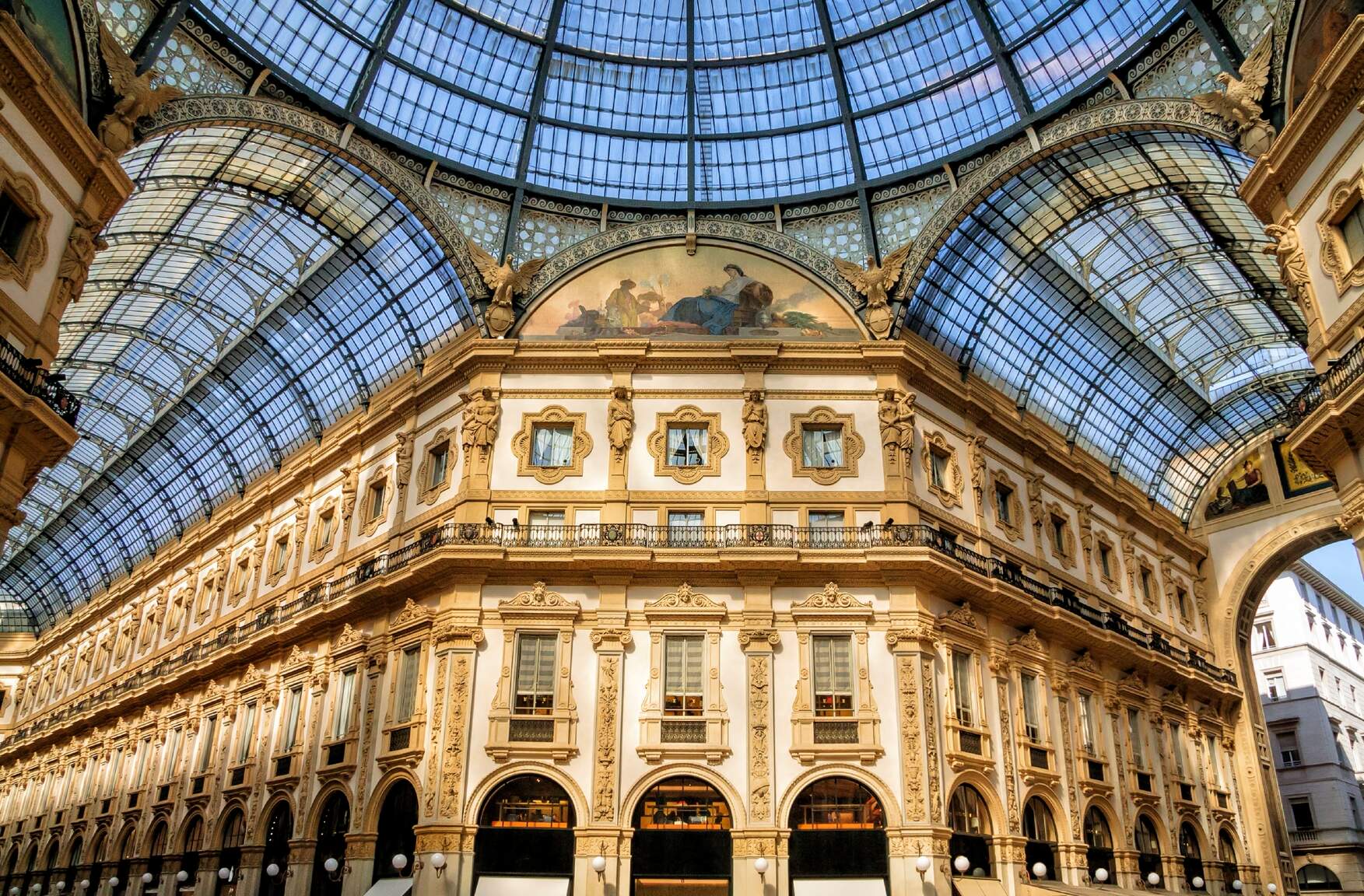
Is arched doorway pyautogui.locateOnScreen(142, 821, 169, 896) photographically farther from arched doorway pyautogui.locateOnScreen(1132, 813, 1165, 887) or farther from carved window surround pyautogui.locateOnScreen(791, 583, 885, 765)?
arched doorway pyautogui.locateOnScreen(1132, 813, 1165, 887)

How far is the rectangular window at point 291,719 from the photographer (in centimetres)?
4091

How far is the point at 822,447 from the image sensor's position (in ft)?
124

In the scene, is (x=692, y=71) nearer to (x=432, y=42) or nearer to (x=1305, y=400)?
(x=432, y=42)

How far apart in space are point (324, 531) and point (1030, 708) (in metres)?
29.5

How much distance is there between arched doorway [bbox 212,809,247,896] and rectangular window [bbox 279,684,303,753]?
366 cm

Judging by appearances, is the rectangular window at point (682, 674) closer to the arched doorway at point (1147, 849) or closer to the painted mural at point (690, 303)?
the painted mural at point (690, 303)

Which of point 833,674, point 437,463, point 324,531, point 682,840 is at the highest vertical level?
point 437,463

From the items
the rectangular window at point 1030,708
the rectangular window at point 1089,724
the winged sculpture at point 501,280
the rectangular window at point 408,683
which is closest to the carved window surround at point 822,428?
the rectangular window at point 1030,708

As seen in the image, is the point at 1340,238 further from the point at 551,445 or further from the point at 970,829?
the point at 551,445

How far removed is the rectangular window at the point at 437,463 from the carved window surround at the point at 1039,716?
21.5 metres

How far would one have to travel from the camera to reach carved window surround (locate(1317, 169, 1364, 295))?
972 inches

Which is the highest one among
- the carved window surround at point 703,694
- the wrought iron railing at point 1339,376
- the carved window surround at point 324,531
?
the carved window surround at point 324,531

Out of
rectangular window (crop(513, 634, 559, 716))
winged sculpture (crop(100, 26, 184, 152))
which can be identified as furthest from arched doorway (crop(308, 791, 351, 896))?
winged sculpture (crop(100, 26, 184, 152))

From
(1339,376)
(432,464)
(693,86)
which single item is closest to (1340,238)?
(1339,376)
